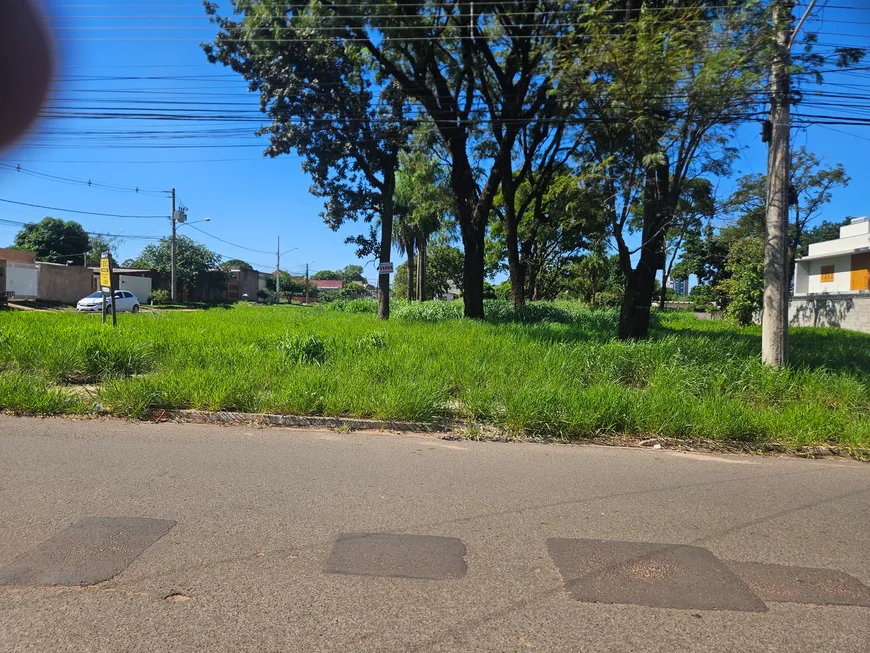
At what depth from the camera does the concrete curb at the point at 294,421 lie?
264 inches

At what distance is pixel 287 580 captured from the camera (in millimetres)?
3072

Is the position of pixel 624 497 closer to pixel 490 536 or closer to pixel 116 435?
pixel 490 536

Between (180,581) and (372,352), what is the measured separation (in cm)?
670

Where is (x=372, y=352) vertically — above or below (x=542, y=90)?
below

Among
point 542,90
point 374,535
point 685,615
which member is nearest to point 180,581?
point 374,535

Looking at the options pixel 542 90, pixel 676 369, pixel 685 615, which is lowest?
pixel 685 615

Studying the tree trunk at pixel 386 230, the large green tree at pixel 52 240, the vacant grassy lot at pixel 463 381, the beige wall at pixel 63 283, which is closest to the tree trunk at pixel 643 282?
the vacant grassy lot at pixel 463 381

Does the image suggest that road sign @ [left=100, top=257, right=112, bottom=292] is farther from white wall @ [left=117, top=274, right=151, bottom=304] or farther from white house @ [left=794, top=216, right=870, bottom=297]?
white house @ [left=794, top=216, right=870, bottom=297]

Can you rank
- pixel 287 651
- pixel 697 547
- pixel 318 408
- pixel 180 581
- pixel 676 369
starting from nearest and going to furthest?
1. pixel 287 651
2. pixel 180 581
3. pixel 697 547
4. pixel 318 408
5. pixel 676 369

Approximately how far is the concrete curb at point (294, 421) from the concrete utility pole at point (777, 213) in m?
5.96

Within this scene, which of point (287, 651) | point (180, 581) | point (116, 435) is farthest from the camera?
point (116, 435)

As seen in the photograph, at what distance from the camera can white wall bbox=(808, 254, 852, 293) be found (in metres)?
28.9

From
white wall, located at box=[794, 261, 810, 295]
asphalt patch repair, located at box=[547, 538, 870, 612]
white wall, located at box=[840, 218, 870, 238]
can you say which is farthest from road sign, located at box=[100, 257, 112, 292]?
white wall, located at box=[794, 261, 810, 295]

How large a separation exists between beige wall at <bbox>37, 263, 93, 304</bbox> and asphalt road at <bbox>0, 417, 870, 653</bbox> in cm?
3522
